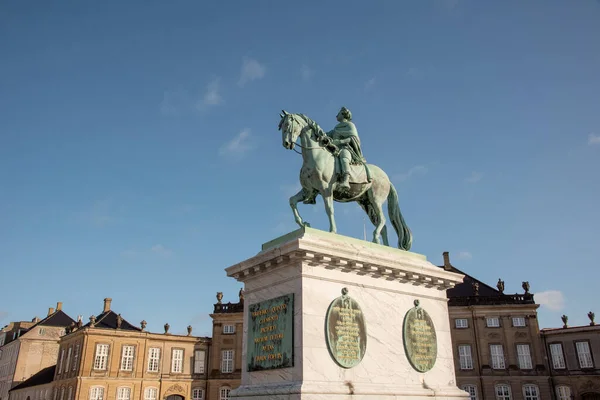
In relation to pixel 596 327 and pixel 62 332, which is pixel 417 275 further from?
pixel 62 332

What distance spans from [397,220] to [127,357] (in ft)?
135

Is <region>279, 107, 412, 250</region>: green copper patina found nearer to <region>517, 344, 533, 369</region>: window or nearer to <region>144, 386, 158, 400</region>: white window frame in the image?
<region>517, 344, 533, 369</region>: window

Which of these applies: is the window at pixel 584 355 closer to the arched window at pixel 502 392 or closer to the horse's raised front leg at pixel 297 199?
the arched window at pixel 502 392

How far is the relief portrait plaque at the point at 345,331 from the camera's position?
845 centimetres

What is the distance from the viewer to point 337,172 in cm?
1027

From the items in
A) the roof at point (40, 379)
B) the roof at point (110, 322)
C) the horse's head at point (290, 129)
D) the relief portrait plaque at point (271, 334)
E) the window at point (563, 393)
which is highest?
the roof at point (110, 322)

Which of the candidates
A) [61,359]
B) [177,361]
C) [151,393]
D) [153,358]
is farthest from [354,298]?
[61,359]

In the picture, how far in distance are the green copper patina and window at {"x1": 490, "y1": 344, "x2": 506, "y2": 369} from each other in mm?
38884

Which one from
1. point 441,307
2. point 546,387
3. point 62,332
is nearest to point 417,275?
point 441,307

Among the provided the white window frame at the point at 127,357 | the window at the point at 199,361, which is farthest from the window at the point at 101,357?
the window at the point at 199,361

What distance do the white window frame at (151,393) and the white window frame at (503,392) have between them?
97.5 ft

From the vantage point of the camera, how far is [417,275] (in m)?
10.1

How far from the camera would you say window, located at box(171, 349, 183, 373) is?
48438 millimetres

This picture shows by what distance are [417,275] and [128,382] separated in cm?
4217
